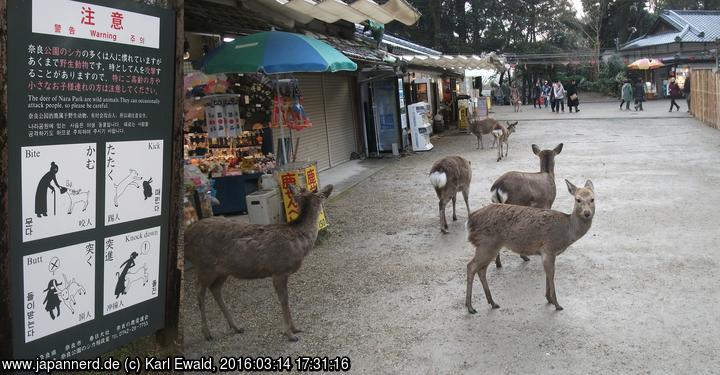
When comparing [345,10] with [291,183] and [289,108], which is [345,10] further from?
[291,183]

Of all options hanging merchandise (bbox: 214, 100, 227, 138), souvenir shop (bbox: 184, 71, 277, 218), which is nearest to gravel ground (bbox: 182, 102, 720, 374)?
souvenir shop (bbox: 184, 71, 277, 218)

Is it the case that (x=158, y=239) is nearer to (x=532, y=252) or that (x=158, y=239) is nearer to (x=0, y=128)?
(x=0, y=128)

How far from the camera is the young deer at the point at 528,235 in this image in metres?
4.81

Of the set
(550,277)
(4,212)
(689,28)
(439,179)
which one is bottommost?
(550,277)

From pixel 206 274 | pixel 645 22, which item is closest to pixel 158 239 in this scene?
pixel 206 274

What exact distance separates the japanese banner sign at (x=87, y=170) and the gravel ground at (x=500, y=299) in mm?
1462

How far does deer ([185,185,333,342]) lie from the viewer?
14.3 feet

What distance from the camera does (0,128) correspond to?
250 centimetres

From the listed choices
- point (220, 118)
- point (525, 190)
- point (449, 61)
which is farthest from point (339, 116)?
point (525, 190)

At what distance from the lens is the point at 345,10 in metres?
7.77

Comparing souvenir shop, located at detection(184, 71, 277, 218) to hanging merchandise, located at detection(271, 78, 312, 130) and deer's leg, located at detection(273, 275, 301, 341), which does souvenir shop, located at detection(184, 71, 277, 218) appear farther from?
deer's leg, located at detection(273, 275, 301, 341)

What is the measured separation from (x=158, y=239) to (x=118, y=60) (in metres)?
0.97

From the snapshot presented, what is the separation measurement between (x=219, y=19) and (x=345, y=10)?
172 cm

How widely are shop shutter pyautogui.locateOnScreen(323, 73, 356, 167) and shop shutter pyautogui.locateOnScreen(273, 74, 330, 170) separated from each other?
1.05 feet
